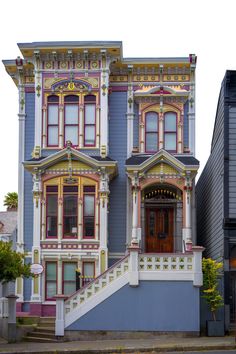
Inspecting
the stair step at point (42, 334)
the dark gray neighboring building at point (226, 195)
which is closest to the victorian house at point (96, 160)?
the dark gray neighboring building at point (226, 195)

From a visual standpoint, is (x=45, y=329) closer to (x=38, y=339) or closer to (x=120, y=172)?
(x=38, y=339)

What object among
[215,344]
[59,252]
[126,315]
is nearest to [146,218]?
[59,252]

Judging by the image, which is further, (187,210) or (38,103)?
(38,103)

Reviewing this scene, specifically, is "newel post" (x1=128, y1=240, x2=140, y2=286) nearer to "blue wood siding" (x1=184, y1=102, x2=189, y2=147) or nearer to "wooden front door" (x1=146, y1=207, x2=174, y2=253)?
"wooden front door" (x1=146, y1=207, x2=174, y2=253)

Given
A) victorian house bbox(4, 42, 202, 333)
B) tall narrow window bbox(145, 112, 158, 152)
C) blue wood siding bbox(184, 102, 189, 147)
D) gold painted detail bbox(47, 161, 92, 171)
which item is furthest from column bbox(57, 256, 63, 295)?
blue wood siding bbox(184, 102, 189, 147)

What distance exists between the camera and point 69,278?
104 ft

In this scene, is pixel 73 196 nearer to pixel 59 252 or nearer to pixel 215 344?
pixel 59 252

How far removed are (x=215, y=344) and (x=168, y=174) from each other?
31.2ft

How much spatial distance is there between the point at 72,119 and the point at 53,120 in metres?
0.82

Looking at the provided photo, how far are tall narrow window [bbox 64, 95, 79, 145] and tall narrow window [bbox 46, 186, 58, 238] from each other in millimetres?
2328

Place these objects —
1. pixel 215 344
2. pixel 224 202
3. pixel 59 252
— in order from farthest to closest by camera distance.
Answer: pixel 59 252 < pixel 224 202 < pixel 215 344

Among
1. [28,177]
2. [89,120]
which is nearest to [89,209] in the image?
[28,177]

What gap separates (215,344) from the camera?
24.3 m

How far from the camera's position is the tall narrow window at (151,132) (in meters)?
33.2
